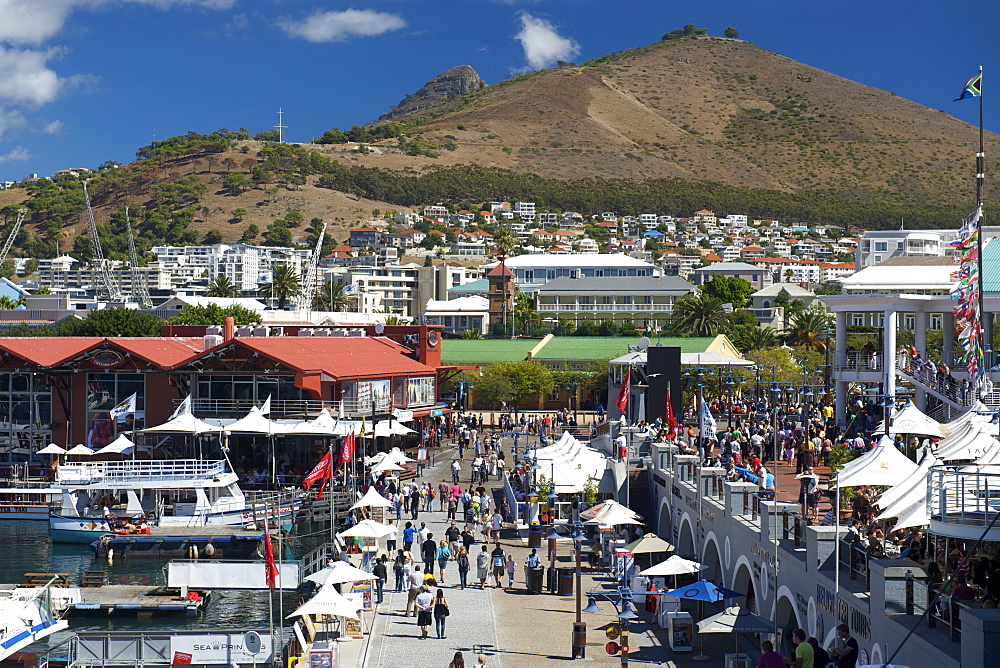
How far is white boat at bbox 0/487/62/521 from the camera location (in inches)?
1917

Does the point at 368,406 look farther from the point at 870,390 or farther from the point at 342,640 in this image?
the point at 342,640

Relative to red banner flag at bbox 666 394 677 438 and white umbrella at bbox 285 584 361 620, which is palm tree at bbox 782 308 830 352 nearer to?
red banner flag at bbox 666 394 677 438

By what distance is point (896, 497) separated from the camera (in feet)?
68.6

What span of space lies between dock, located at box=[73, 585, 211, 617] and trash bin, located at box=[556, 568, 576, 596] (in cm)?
916

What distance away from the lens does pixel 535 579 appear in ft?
105

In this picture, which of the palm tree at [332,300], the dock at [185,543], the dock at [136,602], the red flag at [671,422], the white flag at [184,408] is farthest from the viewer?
the palm tree at [332,300]

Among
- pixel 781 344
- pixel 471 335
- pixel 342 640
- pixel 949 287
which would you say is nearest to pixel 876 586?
pixel 342 640

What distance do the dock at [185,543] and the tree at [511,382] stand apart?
3449 centimetres

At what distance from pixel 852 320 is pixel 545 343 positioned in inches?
1189

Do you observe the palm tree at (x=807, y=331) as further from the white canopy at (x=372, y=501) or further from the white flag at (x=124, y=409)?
the white canopy at (x=372, y=501)

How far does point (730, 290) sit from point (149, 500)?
97.2 meters

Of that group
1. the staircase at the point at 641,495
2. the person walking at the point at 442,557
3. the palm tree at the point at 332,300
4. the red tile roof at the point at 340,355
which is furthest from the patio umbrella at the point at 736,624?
the palm tree at the point at 332,300

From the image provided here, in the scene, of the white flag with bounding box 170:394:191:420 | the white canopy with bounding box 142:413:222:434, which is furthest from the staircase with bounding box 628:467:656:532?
the white flag with bounding box 170:394:191:420

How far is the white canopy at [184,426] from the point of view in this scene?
49.2 meters
